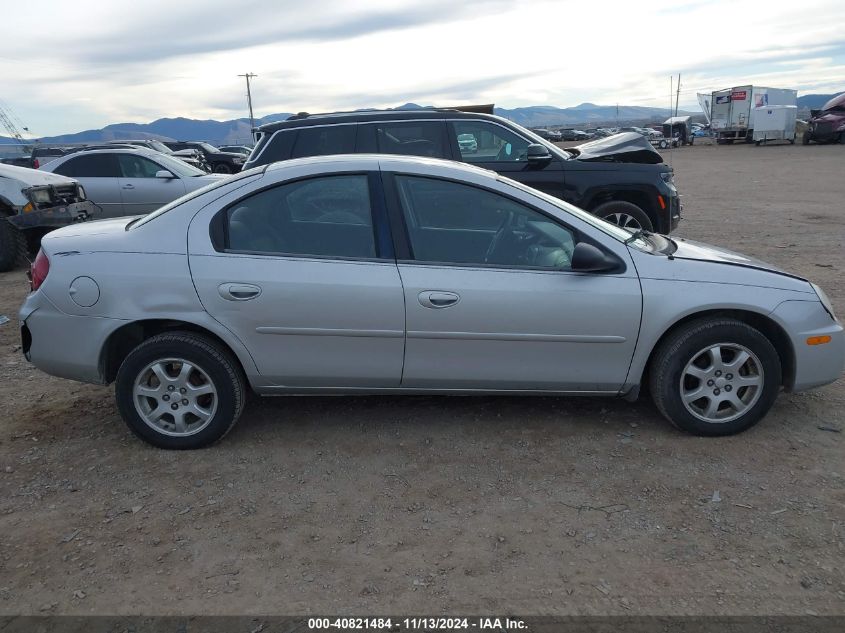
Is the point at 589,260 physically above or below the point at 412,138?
below

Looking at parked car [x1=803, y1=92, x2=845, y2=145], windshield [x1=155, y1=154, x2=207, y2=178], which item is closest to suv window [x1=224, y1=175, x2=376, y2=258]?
windshield [x1=155, y1=154, x2=207, y2=178]

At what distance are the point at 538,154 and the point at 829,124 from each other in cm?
3548

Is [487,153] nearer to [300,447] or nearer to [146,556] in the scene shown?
[300,447]

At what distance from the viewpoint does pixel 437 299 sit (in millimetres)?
3768

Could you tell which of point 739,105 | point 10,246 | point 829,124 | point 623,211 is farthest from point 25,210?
point 739,105

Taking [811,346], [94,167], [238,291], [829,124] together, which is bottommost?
[829,124]

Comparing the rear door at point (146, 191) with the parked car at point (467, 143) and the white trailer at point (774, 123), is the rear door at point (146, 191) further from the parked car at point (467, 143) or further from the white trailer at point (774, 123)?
the white trailer at point (774, 123)

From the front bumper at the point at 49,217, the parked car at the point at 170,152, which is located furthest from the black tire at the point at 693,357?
the parked car at the point at 170,152

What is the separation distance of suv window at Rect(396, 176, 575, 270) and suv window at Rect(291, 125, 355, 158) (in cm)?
417

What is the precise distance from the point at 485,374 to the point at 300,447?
44.9 inches

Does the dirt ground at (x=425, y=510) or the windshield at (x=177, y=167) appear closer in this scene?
the dirt ground at (x=425, y=510)

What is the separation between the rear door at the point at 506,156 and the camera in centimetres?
816

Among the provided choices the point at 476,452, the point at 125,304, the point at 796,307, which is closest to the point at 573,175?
the point at 796,307

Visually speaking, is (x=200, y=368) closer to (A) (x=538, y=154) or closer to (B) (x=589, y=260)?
(B) (x=589, y=260)
